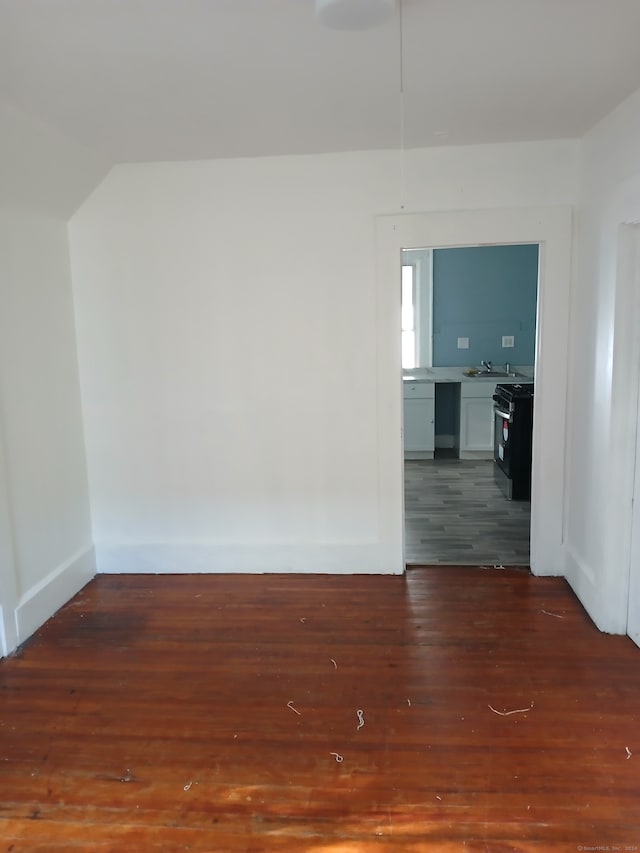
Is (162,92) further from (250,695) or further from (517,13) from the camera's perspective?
(250,695)

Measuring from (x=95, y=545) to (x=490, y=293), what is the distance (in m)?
5.12

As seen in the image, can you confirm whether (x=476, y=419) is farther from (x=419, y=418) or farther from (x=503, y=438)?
(x=503, y=438)

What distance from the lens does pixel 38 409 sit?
137 inches

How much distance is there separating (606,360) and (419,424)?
3.90 m

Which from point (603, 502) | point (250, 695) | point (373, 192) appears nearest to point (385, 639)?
point (250, 695)

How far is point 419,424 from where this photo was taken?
6.97m

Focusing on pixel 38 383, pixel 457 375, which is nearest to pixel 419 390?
pixel 457 375

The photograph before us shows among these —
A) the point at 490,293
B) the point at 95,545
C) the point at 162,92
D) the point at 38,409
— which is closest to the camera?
the point at 162,92

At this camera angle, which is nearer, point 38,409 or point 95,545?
point 38,409

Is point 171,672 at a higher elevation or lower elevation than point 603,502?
lower

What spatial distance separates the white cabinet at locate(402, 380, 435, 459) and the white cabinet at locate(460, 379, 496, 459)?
1.13 ft

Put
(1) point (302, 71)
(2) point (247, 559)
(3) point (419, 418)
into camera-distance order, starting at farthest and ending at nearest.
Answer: (3) point (419, 418)
(2) point (247, 559)
(1) point (302, 71)

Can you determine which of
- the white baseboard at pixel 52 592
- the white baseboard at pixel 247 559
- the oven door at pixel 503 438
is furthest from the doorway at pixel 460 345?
the white baseboard at pixel 52 592

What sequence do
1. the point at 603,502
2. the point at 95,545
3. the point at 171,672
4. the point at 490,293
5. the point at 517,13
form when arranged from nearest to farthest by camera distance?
the point at 517,13, the point at 171,672, the point at 603,502, the point at 95,545, the point at 490,293
